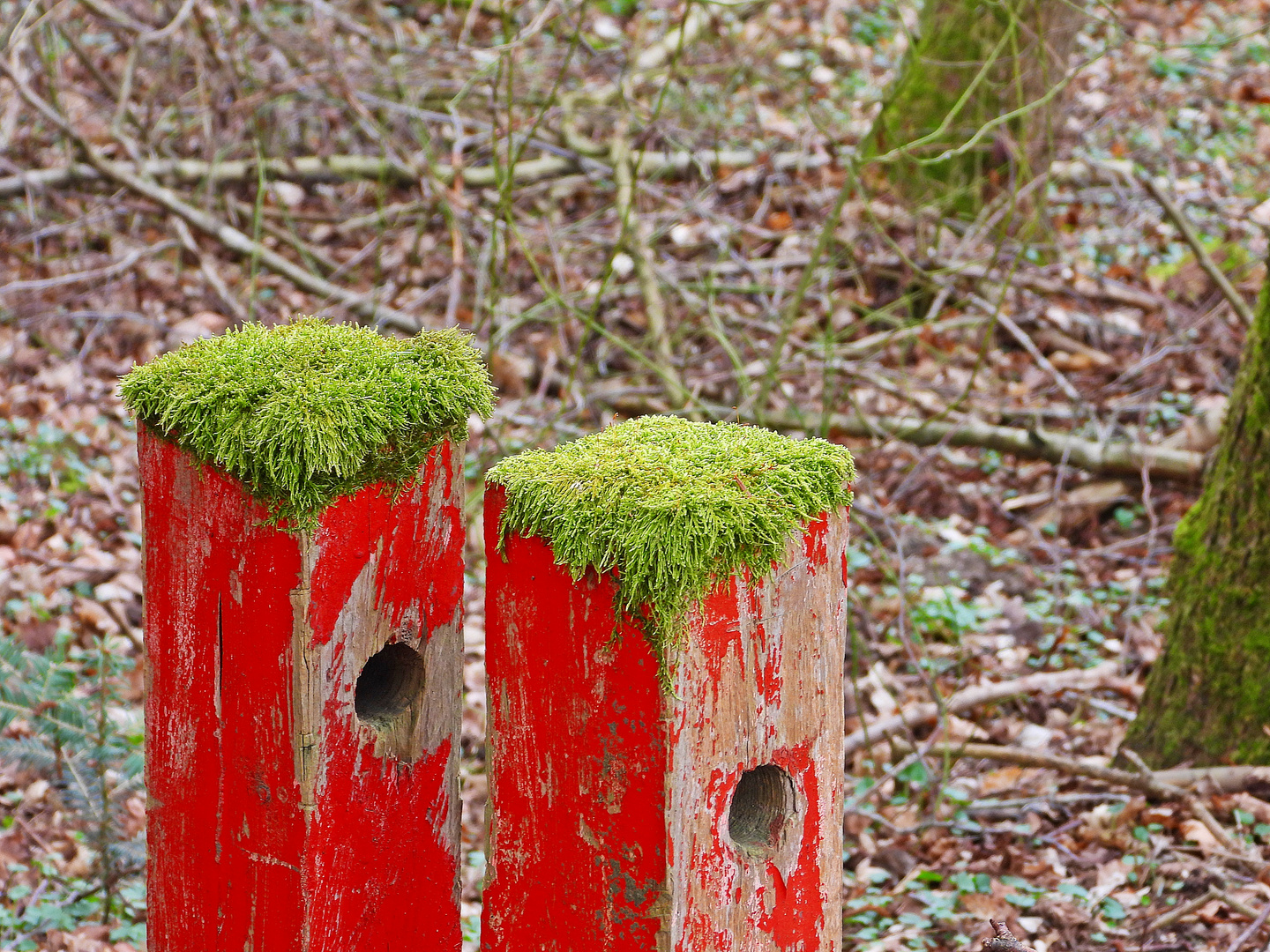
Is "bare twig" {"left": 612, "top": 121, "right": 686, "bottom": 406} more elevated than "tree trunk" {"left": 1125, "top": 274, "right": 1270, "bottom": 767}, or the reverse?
"bare twig" {"left": 612, "top": 121, "right": 686, "bottom": 406}

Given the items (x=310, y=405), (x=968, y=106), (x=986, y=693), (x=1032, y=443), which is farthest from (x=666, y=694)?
(x=968, y=106)

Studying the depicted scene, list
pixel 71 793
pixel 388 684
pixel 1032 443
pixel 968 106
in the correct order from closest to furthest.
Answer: pixel 388 684, pixel 71 793, pixel 1032 443, pixel 968 106

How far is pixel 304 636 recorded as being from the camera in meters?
1.99

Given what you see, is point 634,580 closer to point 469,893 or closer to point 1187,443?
point 469,893

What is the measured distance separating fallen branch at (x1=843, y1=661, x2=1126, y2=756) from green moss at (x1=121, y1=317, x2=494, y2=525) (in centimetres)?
240

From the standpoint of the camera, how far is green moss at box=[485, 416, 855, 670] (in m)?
1.80

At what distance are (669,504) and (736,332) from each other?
4.44 m

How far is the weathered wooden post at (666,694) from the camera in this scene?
183 centimetres

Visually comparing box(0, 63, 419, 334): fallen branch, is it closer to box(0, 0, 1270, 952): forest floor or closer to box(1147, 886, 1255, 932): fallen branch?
box(0, 0, 1270, 952): forest floor

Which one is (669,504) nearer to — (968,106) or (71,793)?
(71,793)

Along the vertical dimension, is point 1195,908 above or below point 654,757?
below

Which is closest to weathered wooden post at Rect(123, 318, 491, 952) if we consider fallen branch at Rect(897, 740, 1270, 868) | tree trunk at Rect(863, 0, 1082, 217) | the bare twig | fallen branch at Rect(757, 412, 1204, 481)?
fallen branch at Rect(897, 740, 1270, 868)

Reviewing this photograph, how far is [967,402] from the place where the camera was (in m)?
5.99

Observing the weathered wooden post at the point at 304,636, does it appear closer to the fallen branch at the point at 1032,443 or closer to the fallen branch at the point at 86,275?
the fallen branch at the point at 1032,443
